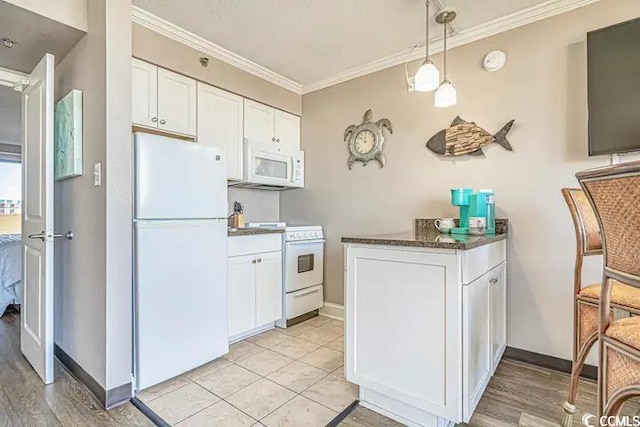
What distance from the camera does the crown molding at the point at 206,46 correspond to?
2.41 meters

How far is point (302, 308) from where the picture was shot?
3.26m

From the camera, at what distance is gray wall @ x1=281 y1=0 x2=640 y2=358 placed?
219cm

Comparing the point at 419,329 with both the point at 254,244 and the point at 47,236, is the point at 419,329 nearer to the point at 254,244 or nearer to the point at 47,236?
the point at 254,244

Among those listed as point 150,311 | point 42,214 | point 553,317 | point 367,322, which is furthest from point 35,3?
point 553,317

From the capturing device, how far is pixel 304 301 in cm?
329

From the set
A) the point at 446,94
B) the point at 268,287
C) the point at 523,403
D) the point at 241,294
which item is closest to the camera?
the point at 523,403

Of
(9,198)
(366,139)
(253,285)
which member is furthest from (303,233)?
(9,198)

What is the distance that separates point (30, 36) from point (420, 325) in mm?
2790

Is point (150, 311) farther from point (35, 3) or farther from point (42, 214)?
point (35, 3)

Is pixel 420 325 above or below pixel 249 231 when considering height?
below

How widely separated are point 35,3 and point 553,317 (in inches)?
143

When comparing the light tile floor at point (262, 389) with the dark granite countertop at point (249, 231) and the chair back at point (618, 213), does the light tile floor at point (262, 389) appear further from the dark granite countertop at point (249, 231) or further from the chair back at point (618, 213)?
the chair back at point (618, 213)

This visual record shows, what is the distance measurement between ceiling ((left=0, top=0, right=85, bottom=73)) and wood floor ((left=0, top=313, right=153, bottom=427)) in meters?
2.11

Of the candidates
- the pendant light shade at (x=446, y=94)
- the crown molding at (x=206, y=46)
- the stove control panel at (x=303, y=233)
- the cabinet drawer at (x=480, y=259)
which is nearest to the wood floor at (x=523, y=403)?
the cabinet drawer at (x=480, y=259)
